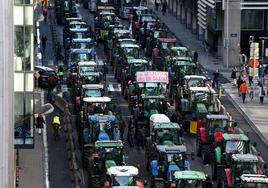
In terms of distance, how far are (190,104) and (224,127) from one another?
725 cm

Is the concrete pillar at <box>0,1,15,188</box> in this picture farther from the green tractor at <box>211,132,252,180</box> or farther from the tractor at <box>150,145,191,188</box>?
the green tractor at <box>211,132,252,180</box>

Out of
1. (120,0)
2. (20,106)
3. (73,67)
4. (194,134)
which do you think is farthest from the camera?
(120,0)

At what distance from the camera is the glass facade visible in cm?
5638

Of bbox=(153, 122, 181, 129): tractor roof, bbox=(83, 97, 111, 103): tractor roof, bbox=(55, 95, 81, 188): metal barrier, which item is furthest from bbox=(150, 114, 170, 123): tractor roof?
bbox=(55, 95, 81, 188): metal barrier

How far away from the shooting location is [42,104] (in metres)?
74.2

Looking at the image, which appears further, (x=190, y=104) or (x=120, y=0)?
(x=120, y=0)

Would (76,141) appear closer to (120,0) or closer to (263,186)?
(263,186)

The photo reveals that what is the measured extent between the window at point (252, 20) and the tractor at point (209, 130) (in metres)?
35.2

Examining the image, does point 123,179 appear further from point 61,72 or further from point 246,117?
point 61,72

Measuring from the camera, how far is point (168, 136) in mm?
58344

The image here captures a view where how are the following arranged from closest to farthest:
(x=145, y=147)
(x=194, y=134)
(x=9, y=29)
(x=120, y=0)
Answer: (x=9, y=29)
(x=145, y=147)
(x=194, y=134)
(x=120, y=0)

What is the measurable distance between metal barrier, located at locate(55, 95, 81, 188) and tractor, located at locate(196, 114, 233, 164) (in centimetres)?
634

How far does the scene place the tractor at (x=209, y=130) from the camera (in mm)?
59562

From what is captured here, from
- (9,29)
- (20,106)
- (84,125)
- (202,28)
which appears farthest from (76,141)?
(202,28)
